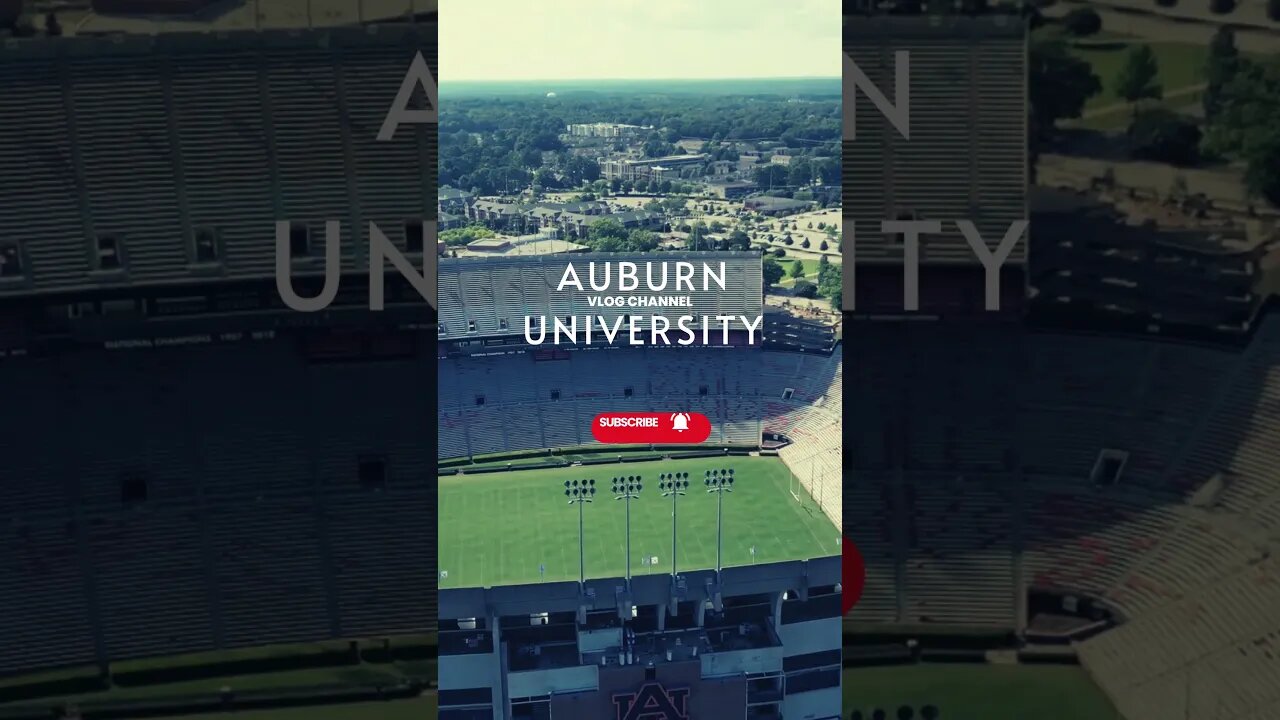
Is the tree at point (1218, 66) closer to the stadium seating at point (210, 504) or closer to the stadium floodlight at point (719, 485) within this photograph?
the stadium floodlight at point (719, 485)

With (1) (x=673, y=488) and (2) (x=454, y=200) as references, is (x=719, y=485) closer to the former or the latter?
(1) (x=673, y=488)

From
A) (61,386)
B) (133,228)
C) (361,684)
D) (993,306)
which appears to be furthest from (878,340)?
(61,386)

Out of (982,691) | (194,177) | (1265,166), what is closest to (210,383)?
(194,177)

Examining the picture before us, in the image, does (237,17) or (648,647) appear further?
(648,647)

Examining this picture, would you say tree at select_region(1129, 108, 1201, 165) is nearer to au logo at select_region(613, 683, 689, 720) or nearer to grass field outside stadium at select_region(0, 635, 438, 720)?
au logo at select_region(613, 683, 689, 720)

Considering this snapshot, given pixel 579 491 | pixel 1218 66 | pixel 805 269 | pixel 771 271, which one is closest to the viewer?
pixel 1218 66

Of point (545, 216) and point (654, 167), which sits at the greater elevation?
point (654, 167)

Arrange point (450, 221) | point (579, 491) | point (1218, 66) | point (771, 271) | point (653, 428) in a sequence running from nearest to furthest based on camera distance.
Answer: point (1218, 66), point (771, 271), point (450, 221), point (653, 428), point (579, 491)
